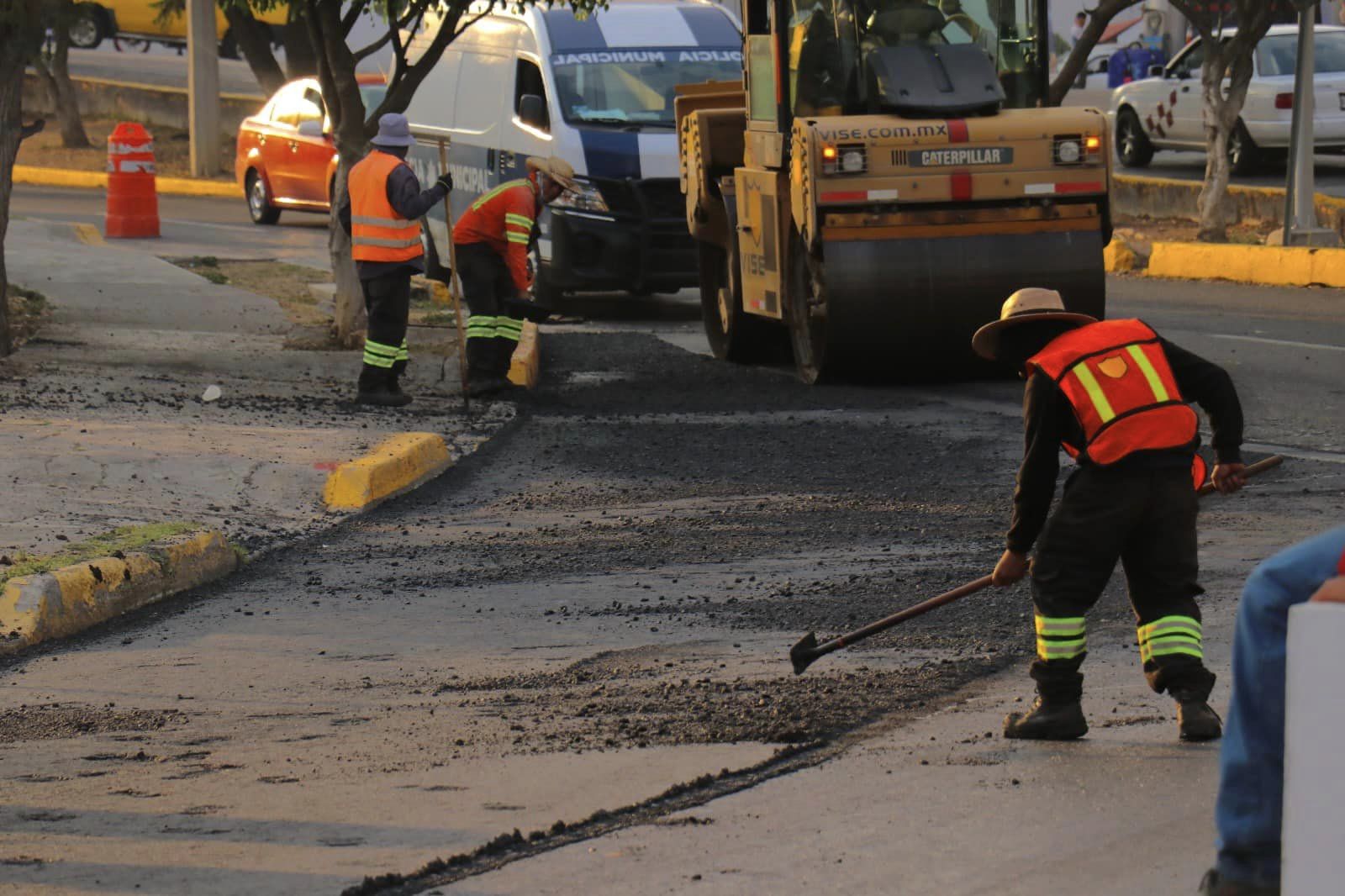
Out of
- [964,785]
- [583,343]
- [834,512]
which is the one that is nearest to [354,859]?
[964,785]

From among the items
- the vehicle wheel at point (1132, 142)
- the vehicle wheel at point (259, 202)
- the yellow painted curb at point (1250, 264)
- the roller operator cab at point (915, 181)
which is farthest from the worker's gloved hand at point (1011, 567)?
the vehicle wheel at point (1132, 142)

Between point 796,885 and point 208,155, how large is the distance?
26.1 metres

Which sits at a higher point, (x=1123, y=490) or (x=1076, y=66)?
(x=1076, y=66)

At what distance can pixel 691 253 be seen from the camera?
15875 mm

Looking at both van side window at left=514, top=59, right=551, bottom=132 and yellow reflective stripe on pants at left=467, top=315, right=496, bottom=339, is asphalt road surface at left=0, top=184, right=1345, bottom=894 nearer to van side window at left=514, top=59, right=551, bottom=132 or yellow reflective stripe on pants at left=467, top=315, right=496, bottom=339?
yellow reflective stripe on pants at left=467, top=315, right=496, bottom=339

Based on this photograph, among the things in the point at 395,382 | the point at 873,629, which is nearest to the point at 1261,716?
the point at 873,629

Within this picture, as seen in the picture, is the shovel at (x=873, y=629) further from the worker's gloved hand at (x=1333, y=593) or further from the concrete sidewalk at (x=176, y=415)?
the concrete sidewalk at (x=176, y=415)

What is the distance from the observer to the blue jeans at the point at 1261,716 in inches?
116

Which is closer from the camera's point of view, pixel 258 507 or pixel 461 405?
pixel 258 507

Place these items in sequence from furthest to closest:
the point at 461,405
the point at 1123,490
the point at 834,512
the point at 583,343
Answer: the point at 583,343, the point at 461,405, the point at 834,512, the point at 1123,490

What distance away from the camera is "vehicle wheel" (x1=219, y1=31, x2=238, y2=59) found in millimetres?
42969

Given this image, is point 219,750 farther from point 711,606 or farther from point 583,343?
point 583,343

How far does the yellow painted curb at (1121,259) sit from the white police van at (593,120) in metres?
4.26

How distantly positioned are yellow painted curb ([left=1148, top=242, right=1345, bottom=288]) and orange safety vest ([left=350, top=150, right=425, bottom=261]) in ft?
27.6
